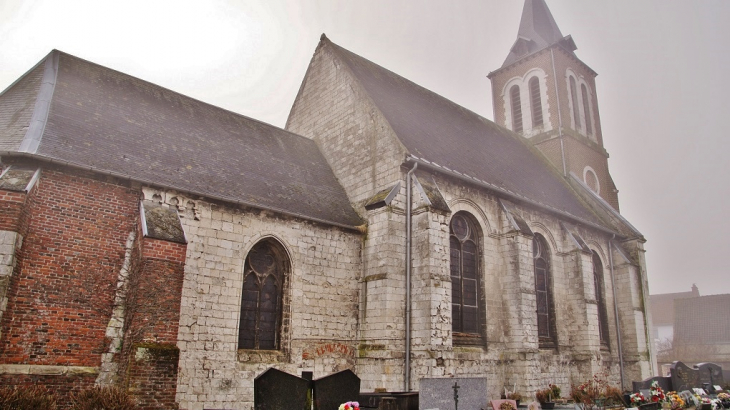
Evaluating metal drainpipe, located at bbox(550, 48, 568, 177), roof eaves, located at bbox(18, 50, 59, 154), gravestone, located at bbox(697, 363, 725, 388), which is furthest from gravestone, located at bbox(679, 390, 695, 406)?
roof eaves, located at bbox(18, 50, 59, 154)

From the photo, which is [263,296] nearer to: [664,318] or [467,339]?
[467,339]

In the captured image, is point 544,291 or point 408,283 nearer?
point 408,283

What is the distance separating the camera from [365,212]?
1446cm

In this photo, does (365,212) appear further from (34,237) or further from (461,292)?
(34,237)

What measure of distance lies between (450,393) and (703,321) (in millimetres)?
45886

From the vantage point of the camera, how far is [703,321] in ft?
150

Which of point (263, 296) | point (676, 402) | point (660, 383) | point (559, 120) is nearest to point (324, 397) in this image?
point (263, 296)

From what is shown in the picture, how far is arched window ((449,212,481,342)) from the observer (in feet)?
47.6

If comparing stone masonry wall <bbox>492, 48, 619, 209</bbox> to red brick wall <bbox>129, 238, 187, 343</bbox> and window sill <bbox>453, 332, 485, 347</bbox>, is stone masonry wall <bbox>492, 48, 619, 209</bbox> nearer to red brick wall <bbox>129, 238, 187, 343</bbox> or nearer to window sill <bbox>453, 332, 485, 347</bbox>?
window sill <bbox>453, 332, 485, 347</bbox>

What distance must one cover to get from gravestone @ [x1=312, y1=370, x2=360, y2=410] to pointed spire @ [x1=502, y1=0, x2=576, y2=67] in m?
22.0

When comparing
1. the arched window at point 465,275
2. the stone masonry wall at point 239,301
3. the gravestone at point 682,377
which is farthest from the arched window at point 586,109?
the stone masonry wall at point 239,301

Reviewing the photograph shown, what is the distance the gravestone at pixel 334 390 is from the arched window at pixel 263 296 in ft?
12.1

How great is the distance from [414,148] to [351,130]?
2.51 metres

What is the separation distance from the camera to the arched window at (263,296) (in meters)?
12.0
